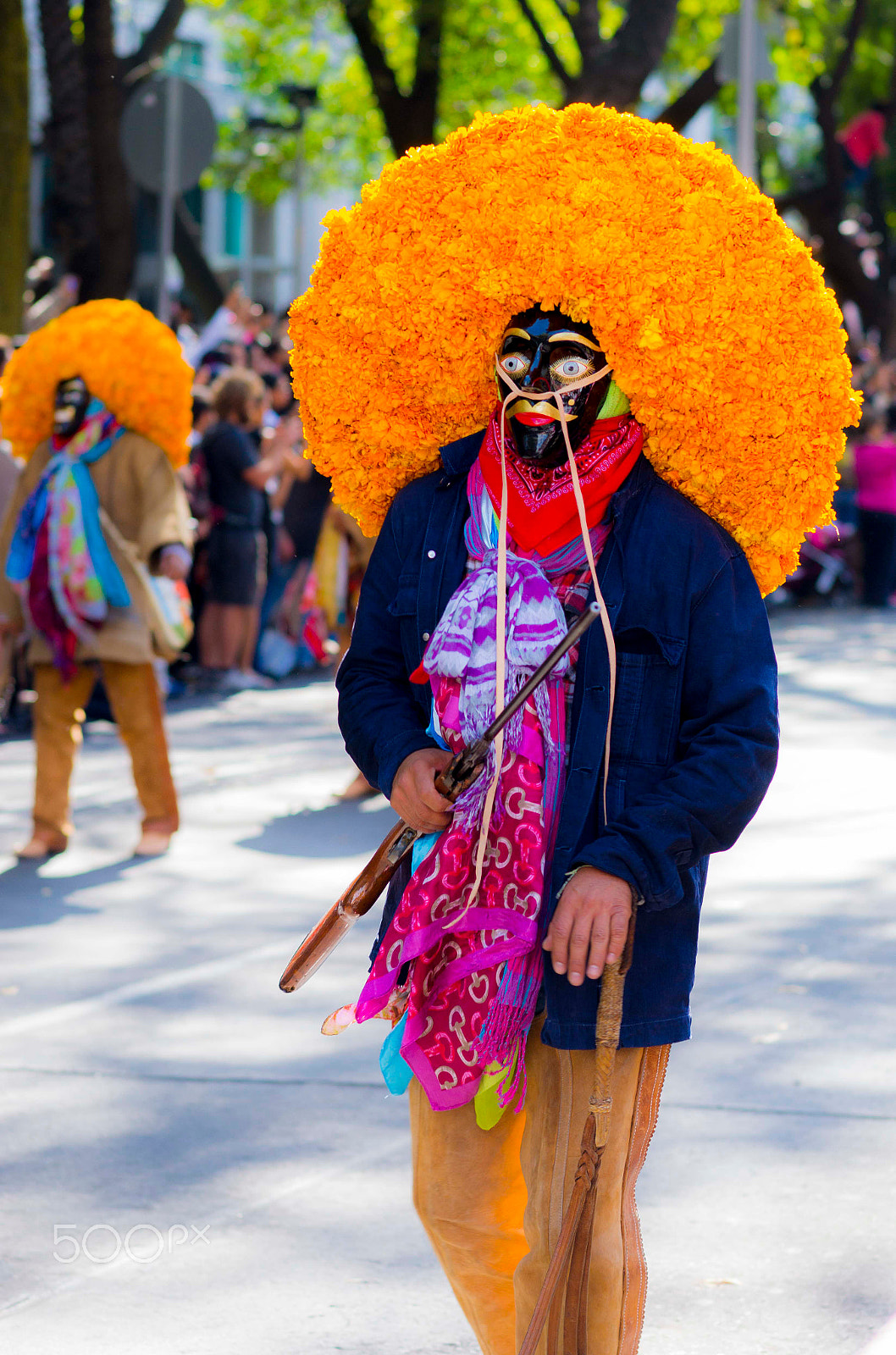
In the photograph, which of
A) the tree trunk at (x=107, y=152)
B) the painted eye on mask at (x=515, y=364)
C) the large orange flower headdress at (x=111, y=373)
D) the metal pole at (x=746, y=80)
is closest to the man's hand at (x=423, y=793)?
the painted eye on mask at (x=515, y=364)

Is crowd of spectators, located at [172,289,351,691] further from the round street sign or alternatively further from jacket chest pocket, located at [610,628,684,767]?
jacket chest pocket, located at [610,628,684,767]

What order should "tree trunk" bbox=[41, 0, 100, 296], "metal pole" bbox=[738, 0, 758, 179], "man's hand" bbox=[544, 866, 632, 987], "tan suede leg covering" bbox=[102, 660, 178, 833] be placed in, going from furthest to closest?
"tree trunk" bbox=[41, 0, 100, 296], "metal pole" bbox=[738, 0, 758, 179], "tan suede leg covering" bbox=[102, 660, 178, 833], "man's hand" bbox=[544, 866, 632, 987]

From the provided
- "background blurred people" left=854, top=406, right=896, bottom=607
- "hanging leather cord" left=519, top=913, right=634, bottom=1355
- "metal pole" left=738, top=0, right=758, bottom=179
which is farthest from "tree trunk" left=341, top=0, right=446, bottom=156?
"hanging leather cord" left=519, top=913, right=634, bottom=1355

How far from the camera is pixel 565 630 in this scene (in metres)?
2.91

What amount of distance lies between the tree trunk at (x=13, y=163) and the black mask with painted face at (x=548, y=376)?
11.3m

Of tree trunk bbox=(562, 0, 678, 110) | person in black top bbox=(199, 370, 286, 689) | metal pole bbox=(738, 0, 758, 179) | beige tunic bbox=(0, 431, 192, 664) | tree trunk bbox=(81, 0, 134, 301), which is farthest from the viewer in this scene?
tree trunk bbox=(562, 0, 678, 110)

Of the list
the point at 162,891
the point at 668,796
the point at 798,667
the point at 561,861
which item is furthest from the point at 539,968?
the point at 798,667

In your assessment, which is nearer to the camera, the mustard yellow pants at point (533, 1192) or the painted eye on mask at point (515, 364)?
the mustard yellow pants at point (533, 1192)

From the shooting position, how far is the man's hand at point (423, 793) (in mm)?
2885

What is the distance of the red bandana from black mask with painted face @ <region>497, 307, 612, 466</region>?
21 millimetres

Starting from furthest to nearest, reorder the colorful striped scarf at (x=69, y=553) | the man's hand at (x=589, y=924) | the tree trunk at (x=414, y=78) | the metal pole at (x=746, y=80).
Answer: the tree trunk at (x=414, y=78)
the metal pole at (x=746, y=80)
the colorful striped scarf at (x=69, y=553)
the man's hand at (x=589, y=924)

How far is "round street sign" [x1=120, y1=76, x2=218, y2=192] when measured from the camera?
1072 centimetres

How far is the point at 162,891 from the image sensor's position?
7.07 m

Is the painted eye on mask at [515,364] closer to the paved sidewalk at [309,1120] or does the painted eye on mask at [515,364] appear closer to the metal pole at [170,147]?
the paved sidewalk at [309,1120]
